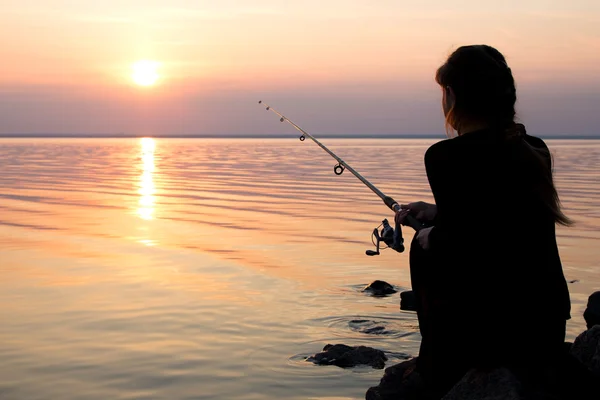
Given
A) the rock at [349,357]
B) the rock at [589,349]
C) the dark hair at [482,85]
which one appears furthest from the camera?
the rock at [349,357]

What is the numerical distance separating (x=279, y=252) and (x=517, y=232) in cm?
864

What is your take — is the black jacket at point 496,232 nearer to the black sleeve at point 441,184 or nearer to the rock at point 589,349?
the black sleeve at point 441,184

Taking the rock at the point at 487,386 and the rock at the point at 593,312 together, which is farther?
the rock at the point at 593,312

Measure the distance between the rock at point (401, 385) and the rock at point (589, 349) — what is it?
3.45ft

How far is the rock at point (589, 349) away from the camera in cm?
480

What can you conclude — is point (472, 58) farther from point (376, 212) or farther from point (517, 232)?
point (376, 212)

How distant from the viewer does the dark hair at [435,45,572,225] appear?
3.71 m

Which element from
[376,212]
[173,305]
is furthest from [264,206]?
[173,305]

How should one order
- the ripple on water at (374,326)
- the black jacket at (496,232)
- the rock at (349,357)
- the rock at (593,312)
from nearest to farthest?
the black jacket at (496,232), the rock at (349,357), the rock at (593,312), the ripple on water at (374,326)

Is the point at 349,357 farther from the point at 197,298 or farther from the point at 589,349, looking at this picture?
the point at 197,298

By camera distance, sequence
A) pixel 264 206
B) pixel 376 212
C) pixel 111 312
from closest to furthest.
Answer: pixel 111 312, pixel 376 212, pixel 264 206

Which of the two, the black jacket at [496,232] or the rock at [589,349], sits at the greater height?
the black jacket at [496,232]

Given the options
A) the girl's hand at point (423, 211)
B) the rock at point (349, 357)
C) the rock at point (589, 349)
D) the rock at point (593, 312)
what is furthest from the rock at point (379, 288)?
the girl's hand at point (423, 211)

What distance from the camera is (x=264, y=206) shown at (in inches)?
769
